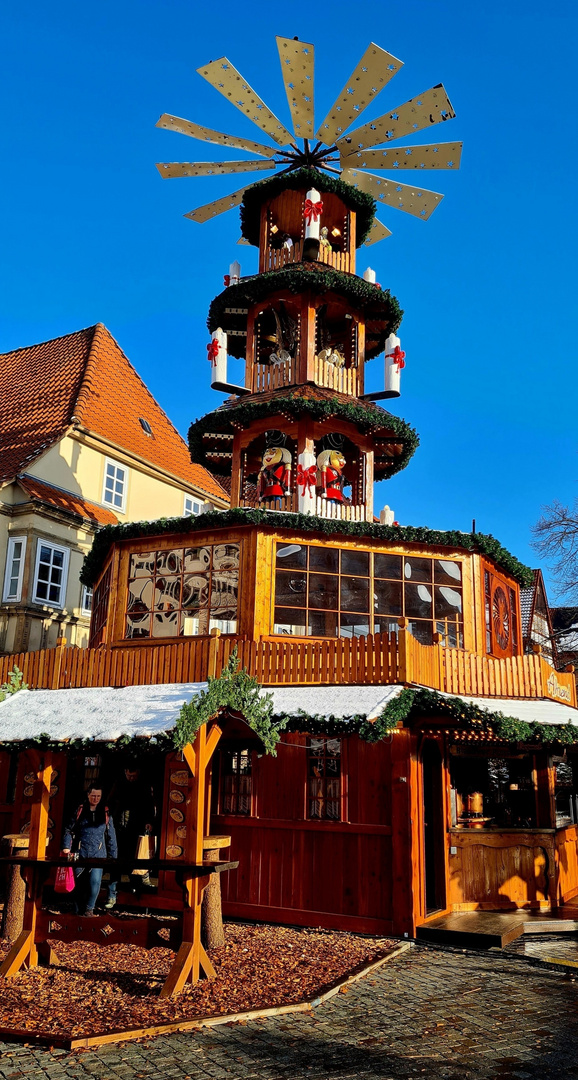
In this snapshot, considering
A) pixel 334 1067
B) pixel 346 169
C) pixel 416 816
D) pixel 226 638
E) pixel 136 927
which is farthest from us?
pixel 346 169

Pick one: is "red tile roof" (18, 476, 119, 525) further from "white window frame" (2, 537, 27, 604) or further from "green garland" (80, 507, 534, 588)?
"green garland" (80, 507, 534, 588)

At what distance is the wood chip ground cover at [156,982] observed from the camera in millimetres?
7680

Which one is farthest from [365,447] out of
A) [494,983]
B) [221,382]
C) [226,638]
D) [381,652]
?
[494,983]

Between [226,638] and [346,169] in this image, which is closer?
[226,638]

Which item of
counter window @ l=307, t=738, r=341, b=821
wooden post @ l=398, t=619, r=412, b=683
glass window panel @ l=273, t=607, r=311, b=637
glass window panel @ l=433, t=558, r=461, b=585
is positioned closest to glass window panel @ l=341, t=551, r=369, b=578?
glass window panel @ l=273, t=607, r=311, b=637

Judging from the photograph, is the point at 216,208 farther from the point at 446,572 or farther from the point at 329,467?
the point at 446,572

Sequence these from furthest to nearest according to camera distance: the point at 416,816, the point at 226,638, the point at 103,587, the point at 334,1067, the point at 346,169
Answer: the point at 346,169
the point at 103,587
the point at 226,638
the point at 416,816
the point at 334,1067

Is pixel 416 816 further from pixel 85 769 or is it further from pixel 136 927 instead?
pixel 85 769

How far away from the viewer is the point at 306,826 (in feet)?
42.0

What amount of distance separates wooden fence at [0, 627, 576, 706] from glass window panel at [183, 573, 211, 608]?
5.38ft

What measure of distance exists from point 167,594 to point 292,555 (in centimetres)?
260

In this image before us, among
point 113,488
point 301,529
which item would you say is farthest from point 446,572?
point 113,488

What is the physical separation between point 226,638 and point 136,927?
6910mm

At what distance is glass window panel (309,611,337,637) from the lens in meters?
16.2
